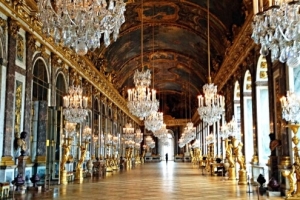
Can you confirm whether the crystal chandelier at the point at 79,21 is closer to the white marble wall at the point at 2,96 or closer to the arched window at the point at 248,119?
the white marble wall at the point at 2,96

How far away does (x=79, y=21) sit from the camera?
6324 mm

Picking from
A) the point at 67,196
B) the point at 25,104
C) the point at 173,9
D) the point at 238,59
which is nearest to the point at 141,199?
the point at 67,196

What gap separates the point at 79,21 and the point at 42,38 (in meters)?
7.69

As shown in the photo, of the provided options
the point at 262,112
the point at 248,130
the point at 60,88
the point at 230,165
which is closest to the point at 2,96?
the point at 60,88

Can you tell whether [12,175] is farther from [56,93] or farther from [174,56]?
[174,56]

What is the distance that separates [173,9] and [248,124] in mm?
8308

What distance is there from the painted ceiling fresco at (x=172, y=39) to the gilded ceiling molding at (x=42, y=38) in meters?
1.10

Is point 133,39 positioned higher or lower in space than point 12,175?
higher

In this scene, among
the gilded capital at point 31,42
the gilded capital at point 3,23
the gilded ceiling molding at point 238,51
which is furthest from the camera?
the gilded ceiling molding at point 238,51

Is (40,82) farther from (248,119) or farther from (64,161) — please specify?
(248,119)

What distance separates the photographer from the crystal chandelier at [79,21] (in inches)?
250

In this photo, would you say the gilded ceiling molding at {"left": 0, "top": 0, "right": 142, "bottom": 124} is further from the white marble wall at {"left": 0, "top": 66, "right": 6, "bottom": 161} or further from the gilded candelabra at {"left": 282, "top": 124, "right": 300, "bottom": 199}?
the gilded candelabra at {"left": 282, "top": 124, "right": 300, "bottom": 199}

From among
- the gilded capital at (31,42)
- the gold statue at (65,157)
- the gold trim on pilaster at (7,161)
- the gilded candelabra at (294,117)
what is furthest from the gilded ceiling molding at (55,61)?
the gilded candelabra at (294,117)

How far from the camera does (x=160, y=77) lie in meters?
39.6
